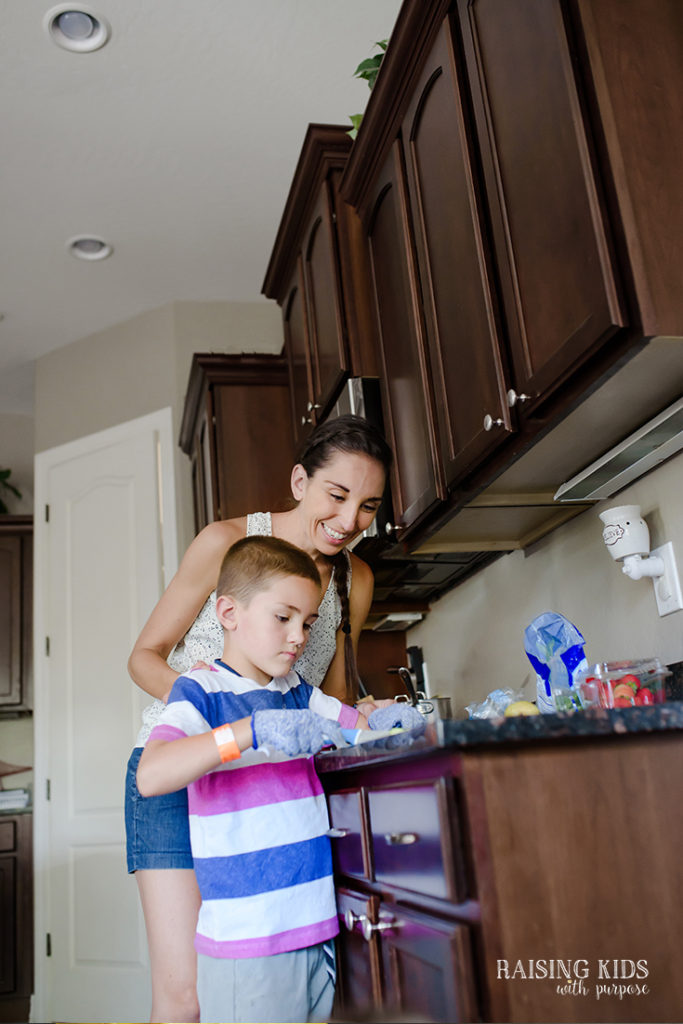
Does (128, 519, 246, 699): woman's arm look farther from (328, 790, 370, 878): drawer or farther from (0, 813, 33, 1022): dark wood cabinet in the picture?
(0, 813, 33, 1022): dark wood cabinet

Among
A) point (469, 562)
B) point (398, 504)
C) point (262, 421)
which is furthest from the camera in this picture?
point (262, 421)

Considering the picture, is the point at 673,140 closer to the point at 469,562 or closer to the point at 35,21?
the point at 469,562

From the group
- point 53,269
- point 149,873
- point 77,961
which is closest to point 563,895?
point 149,873

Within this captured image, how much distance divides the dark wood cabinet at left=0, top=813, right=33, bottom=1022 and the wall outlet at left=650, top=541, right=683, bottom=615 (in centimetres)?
367

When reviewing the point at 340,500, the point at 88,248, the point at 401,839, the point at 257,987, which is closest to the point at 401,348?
the point at 340,500

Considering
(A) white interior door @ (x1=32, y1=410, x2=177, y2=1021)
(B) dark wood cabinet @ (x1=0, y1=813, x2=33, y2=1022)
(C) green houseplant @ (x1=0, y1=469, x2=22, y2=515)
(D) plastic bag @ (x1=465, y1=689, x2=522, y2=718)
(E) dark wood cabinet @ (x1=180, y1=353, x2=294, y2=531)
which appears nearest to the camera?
(D) plastic bag @ (x1=465, y1=689, x2=522, y2=718)

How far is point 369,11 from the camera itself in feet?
9.52

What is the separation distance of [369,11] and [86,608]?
2.69 m

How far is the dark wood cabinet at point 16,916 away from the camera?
4180 mm

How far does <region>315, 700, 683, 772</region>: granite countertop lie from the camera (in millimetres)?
972

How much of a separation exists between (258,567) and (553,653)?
548mm

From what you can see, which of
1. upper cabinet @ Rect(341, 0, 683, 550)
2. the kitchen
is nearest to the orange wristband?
the kitchen

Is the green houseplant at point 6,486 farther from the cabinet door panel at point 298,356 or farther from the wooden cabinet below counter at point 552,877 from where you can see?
the wooden cabinet below counter at point 552,877

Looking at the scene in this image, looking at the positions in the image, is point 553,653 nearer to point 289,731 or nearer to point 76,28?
point 289,731
